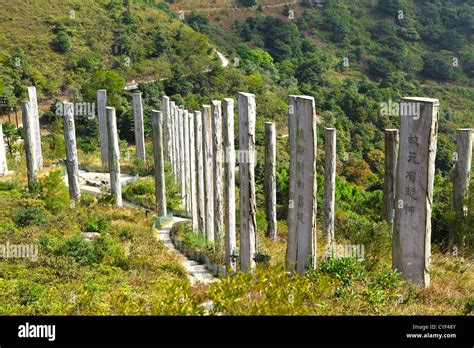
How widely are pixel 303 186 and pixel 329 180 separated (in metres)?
5.10

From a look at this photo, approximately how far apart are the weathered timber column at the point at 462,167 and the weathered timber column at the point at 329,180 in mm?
2817

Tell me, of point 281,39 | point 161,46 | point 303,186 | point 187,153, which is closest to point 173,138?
point 187,153

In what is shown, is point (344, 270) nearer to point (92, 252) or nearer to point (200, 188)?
point (92, 252)

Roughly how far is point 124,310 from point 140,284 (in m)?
4.91

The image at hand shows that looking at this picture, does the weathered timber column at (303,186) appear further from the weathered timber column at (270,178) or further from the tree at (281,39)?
the tree at (281,39)

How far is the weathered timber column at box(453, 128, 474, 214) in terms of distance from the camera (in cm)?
1110

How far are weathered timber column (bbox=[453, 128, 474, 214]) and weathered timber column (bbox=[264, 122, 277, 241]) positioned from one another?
418 centimetres

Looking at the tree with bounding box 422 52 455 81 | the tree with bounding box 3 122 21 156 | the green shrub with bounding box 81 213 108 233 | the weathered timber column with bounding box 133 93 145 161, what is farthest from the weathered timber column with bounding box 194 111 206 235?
the tree with bounding box 422 52 455 81

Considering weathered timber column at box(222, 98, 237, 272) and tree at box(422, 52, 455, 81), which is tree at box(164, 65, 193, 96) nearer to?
weathered timber column at box(222, 98, 237, 272)

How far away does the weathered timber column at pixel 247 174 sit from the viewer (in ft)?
30.6

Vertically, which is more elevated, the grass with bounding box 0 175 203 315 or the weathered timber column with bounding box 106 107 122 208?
the weathered timber column with bounding box 106 107 122 208

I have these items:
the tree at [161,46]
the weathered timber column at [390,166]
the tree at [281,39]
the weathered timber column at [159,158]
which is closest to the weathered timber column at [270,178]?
the weathered timber column at [390,166]

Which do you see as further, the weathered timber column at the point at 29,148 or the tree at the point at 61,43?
the tree at the point at 61,43

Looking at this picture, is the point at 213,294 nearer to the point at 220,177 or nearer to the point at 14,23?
the point at 220,177
